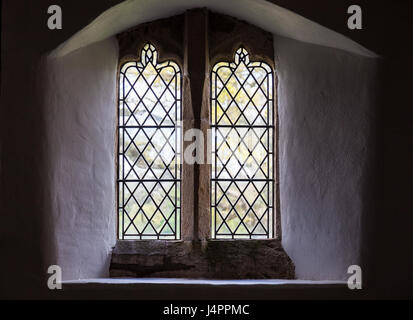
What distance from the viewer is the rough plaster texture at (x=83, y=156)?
3.49 meters

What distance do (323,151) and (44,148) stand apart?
1.63m

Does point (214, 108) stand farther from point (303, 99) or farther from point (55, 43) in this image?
point (55, 43)

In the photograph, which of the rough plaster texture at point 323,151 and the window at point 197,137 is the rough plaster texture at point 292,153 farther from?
the window at point 197,137

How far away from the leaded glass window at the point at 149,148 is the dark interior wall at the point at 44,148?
1023 mm

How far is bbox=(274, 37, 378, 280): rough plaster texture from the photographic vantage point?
3.41 meters

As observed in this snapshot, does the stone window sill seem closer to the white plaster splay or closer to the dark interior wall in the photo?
the dark interior wall

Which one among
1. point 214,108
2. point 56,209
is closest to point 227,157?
point 214,108

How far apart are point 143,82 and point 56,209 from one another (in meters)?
1.35

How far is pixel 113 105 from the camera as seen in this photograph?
4.33m

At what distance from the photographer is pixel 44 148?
3.41 metres

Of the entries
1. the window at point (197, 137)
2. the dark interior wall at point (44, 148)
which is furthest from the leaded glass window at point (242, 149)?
the dark interior wall at point (44, 148)

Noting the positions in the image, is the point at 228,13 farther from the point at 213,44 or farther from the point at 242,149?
the point at 242,149
